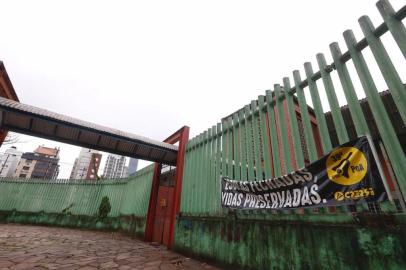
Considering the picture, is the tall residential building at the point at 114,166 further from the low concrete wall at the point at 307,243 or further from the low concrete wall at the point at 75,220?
the low concrete wall at the point at 307,243

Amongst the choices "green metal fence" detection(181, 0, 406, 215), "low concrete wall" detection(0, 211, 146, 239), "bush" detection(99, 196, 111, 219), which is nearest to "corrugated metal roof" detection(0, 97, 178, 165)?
"green metal fence" detection(181, 0, 406, 215)

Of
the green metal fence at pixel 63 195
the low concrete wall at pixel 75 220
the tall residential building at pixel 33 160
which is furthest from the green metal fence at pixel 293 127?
the tall residential building at pixel 33 160

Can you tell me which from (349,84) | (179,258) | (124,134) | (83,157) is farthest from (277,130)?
(83,157)

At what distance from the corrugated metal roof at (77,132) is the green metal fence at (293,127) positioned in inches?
64.2

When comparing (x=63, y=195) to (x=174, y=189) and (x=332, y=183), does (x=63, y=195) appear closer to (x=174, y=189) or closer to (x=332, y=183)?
(x=174, y=189)

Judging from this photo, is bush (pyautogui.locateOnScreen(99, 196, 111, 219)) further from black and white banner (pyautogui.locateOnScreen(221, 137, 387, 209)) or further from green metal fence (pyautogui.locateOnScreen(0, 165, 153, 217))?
black and white banner (pyautogui.locateOnScreen(221, 137, 387, 209))

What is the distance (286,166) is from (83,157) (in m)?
125

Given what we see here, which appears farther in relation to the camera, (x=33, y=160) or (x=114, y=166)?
(x=114, y=166)

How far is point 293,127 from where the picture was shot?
3.94 metres

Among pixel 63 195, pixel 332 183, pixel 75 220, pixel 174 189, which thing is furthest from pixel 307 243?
pixel 63 195

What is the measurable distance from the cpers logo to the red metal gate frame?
5137mm

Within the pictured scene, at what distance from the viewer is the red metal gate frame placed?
6.89m

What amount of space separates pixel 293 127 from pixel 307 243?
1.94 meters

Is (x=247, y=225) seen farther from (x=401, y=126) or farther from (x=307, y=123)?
(x=401, y=126)
